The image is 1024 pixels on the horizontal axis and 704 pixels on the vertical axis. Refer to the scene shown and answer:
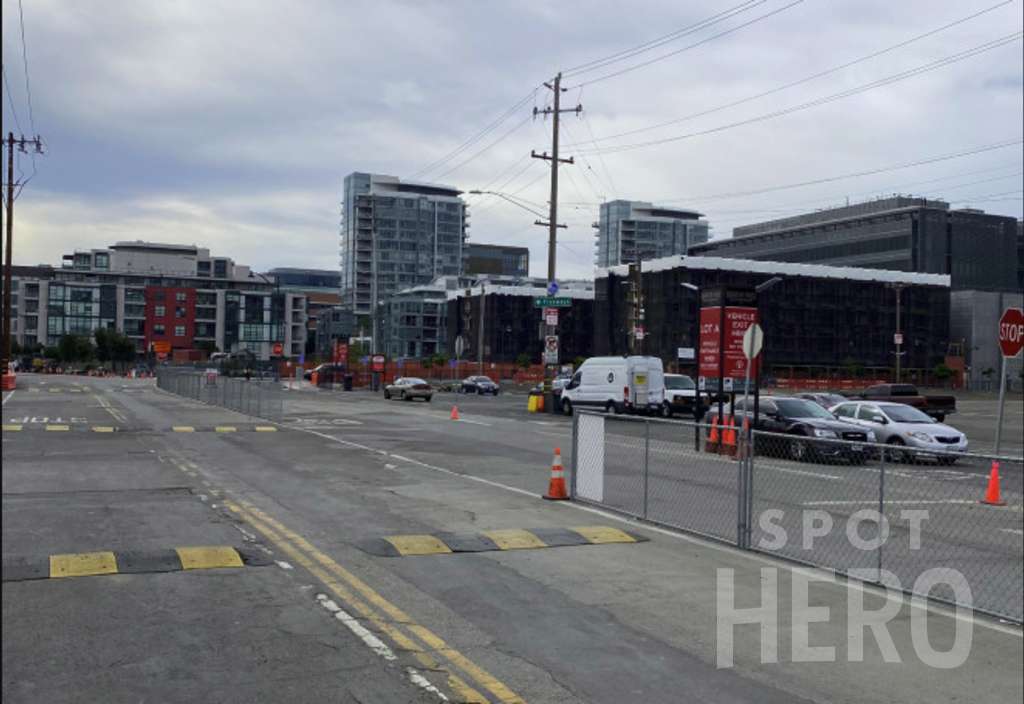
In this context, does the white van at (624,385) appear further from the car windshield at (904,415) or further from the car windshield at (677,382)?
the car windshield at (904,415)

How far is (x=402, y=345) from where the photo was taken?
16662cm

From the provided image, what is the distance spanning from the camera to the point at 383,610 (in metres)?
7.66

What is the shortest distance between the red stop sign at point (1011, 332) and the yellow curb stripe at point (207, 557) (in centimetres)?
1231

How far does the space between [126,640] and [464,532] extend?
4953 millimetres

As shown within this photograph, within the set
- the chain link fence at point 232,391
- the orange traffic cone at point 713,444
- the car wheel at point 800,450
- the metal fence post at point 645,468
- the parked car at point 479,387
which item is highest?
the car wheel at point 800,450

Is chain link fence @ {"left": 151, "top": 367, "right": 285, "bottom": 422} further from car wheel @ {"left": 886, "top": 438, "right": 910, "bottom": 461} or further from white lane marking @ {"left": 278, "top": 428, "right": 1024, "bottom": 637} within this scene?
car wheel @ {"left": 886, "top": 438, "right": 910, "bottom": 461}

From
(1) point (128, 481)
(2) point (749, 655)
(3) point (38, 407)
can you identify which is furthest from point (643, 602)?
(3) point (38, 407)

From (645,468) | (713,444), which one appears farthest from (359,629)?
(713,444)

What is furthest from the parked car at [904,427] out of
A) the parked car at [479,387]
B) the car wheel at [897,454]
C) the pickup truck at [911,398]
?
the parked car at [479,387]

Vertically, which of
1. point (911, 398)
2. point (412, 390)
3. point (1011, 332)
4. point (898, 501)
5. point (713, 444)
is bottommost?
point (412, 390)

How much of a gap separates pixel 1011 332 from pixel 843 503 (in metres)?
7.65

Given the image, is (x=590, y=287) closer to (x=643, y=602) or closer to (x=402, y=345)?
(x=402, y=345)

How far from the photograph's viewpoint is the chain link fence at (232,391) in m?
33.7

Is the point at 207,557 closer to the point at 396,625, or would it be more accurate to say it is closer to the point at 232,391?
the point at 396,625
